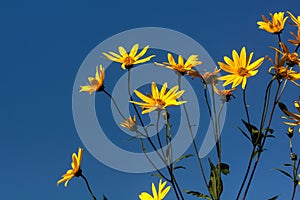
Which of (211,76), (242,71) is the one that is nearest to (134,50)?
(211,76)

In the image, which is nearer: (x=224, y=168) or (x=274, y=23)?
(x=224, y=168)

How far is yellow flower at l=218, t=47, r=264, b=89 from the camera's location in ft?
5.04

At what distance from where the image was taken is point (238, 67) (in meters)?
1.56

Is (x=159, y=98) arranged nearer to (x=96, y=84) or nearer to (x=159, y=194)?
(x=96, y=84)

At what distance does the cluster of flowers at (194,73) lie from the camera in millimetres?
1505

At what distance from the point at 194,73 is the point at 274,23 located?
405mm

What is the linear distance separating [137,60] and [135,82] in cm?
11

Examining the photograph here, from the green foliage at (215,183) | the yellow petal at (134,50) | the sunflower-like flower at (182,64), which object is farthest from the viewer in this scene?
the yellow petal at (134,50)

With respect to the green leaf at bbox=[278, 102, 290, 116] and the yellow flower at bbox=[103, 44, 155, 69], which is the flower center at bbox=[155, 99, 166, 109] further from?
the green leaf at bbox=[278, 102, 290, 116]

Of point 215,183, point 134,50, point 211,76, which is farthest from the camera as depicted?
point 134,50

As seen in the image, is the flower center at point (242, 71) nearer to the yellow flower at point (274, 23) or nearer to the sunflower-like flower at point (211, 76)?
the sunflower-like flower at point (211, 76)

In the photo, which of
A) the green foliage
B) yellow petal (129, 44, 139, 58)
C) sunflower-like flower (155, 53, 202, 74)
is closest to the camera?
the green foliage

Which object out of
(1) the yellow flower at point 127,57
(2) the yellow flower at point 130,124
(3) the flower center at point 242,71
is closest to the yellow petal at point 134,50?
(1) the yellow flower at point 127,57

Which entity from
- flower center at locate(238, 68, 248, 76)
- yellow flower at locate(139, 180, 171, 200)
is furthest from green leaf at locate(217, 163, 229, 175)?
flower center at locate(238, 68, 248, 76)
